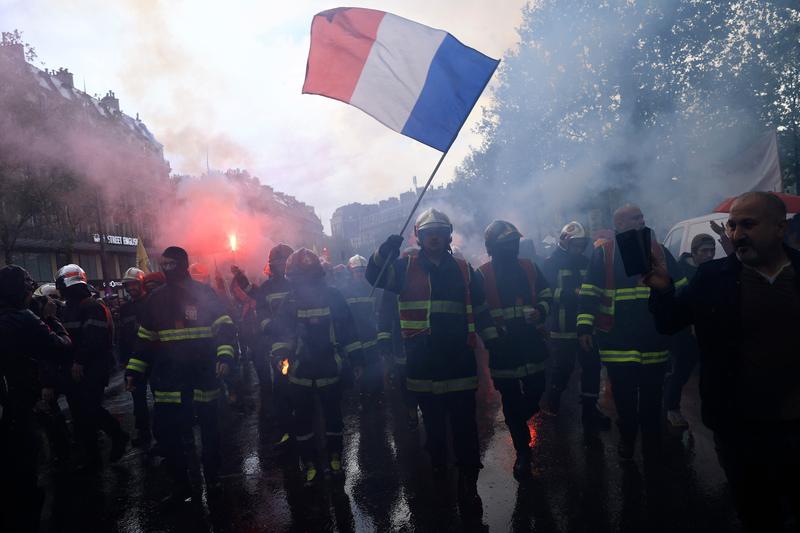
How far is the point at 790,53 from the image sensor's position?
13.3 meters

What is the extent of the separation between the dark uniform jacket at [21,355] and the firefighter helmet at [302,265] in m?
1.77

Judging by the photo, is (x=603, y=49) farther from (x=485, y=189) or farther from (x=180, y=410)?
(x=180, y=410)

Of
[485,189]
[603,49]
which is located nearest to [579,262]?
[603,49]

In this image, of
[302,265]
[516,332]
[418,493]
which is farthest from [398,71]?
[418,493]

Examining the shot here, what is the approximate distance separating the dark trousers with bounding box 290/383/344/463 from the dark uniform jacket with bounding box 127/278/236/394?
0.69 m

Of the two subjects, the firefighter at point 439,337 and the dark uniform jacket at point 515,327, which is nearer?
the firefighter at point 439,337

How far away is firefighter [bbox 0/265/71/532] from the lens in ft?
10.6

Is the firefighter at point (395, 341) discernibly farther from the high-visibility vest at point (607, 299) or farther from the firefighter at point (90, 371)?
the firefighter at point (90, 371)

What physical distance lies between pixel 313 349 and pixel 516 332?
5.61 ft

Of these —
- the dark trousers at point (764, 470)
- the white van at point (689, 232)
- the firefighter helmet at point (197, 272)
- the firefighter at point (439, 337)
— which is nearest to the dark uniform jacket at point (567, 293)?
the firefighter at point (439, 337)

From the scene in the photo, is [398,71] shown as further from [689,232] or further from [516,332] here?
[689,232]

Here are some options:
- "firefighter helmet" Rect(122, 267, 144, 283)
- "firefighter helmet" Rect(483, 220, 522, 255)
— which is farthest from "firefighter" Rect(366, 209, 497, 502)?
"firefighter helmet" Rect(122, 267, 144, 283)

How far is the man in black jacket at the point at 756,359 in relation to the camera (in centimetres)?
225

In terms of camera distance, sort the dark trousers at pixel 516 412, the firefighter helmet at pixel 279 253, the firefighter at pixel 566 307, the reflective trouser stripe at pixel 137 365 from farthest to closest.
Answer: the firefighter helmet at pixel 279 253
the firefighter at pixel 566 307
the reflective trouser stripe at pixel 137 365
the dark trousers at pixel 516 412
